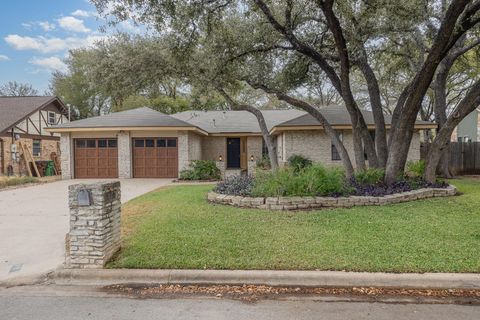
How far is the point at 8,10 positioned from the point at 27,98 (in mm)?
13271

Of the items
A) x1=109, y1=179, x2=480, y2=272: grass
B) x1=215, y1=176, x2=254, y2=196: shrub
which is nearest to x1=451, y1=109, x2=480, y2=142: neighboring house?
x1=109, y1=179, x2=480, y2=272: grass

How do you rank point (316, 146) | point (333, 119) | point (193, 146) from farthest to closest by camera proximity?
point (193, 146), point (316, 146), point (333, 119)

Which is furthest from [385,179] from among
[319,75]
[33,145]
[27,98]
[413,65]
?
[27,98]

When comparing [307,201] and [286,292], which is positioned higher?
[307,201]

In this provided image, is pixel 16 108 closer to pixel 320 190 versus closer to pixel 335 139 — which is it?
pixel 335 139

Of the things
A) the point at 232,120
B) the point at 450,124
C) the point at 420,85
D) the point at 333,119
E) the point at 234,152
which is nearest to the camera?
the point at 420,85

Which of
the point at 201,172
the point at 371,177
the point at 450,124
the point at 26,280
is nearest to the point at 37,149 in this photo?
the point at 201,172

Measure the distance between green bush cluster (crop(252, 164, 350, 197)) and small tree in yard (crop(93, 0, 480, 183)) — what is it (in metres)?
2.12

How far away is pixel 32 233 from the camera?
22.0ft

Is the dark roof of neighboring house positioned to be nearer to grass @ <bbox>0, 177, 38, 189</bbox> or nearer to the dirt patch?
grass @ <bbox>0, 177, 38, 189</bbox>

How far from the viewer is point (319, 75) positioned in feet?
45.8

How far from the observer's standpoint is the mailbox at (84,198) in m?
4.66

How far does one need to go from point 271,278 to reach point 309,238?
61.7 inches

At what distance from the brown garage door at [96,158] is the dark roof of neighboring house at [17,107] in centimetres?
467
